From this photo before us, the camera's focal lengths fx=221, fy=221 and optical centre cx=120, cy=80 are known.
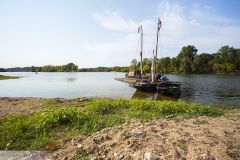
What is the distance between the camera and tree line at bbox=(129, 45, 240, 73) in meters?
133

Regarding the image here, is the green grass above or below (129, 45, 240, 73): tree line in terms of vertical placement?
below

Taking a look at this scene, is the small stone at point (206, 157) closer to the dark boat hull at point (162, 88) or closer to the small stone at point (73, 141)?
the small stone at point (73, 141)

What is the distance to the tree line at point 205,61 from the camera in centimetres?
13288

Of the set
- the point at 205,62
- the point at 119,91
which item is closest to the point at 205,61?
the point at 205,62

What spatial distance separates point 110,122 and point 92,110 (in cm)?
295

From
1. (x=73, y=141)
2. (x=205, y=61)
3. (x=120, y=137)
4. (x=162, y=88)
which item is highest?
(x=205, y=61)

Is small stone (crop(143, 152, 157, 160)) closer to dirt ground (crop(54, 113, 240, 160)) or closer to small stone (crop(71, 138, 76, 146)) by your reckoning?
dirt ground (crop(54, 113, 240, 160))

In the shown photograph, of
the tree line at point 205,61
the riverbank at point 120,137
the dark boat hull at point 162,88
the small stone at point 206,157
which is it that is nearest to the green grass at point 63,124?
the riverbank at point 120,137

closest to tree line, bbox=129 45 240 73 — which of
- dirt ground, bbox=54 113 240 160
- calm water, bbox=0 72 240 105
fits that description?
calm water, bbox=0 72 240 105

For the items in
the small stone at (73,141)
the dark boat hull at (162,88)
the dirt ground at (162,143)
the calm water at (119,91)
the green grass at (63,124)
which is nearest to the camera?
the dirt ground at (162,143)

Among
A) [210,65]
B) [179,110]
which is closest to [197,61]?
[210,65]

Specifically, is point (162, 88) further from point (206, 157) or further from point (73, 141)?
point (206, 157)

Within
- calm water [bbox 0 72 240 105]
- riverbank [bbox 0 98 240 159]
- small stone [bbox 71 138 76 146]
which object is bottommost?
calm water [bbox 0 72 240 105]

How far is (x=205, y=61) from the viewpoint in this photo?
145m
